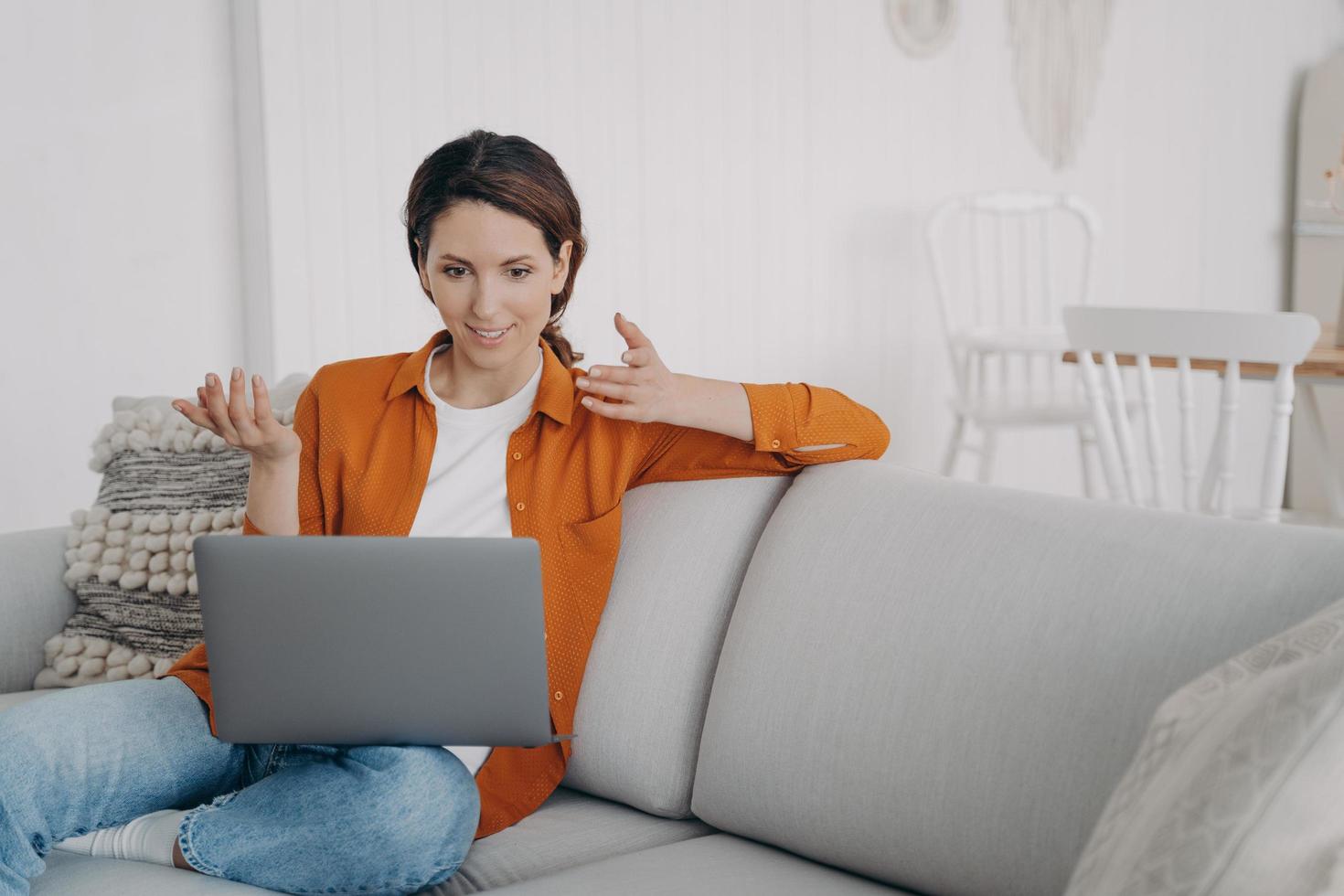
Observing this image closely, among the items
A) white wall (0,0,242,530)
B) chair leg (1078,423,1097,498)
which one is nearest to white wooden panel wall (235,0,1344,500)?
white wall (0,0,242,530)

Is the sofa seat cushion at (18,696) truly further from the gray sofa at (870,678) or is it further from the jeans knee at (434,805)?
the jeans knee at (434,805)

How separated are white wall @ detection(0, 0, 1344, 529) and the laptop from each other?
5.53 feet

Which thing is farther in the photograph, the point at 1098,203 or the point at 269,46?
the point at 1098,203

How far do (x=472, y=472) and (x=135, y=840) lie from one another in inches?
20.3

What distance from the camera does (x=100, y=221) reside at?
2.71m

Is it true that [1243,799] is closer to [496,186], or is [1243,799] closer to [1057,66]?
[496,186]

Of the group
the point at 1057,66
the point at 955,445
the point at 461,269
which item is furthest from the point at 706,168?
the point at 461,269

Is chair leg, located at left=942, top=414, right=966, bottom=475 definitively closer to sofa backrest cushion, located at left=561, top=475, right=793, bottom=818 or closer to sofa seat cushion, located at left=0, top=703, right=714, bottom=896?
sofa backrest cushion, located at left=561, top=475, right=793, bottom=818

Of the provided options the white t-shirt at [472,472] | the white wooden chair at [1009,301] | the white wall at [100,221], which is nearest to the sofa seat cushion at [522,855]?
the white t-shirt at [472,472]

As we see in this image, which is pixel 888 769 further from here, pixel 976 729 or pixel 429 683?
pixel 429 683

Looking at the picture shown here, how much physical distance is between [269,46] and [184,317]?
59 cm

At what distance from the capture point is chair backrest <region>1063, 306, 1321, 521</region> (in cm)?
221

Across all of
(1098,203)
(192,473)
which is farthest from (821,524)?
(1098,203)

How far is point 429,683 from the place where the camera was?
48.1 inches
